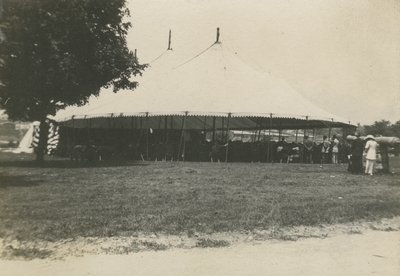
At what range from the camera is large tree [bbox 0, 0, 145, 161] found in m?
13.8

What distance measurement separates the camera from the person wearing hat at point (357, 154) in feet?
49.6

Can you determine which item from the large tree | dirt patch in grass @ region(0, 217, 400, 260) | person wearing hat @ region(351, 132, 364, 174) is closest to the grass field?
dirt patch in grass @ region(0, 217, 400, 260)

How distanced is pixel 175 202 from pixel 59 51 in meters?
8.30

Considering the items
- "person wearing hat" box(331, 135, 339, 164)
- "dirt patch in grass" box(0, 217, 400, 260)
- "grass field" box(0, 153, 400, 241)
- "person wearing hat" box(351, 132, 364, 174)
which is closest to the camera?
"dirt patch in grass" box(0, 217, 400, 260)

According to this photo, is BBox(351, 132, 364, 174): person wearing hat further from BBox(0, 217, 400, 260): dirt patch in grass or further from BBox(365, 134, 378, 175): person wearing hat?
BBox(0, 217, 400, 260): dirt patch in grass

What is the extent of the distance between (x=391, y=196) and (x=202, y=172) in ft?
19.2

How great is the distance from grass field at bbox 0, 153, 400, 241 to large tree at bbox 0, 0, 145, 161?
11.4ft

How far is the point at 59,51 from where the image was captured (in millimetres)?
14398

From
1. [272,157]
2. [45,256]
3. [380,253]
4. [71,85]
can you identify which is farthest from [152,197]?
[272,157]

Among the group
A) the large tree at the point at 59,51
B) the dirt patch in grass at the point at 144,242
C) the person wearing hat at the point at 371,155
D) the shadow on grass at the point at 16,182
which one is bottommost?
the dirt patch in grass at the point at 144,242

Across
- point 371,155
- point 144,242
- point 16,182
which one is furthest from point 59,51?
point 371,155

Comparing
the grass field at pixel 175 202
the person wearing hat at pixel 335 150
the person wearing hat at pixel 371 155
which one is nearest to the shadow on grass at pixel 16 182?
the grass field at pixel 175 202

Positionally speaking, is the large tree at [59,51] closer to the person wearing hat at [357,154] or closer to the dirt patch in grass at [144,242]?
the person wearing hat at [357,154]

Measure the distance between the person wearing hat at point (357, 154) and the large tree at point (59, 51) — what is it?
854cm
